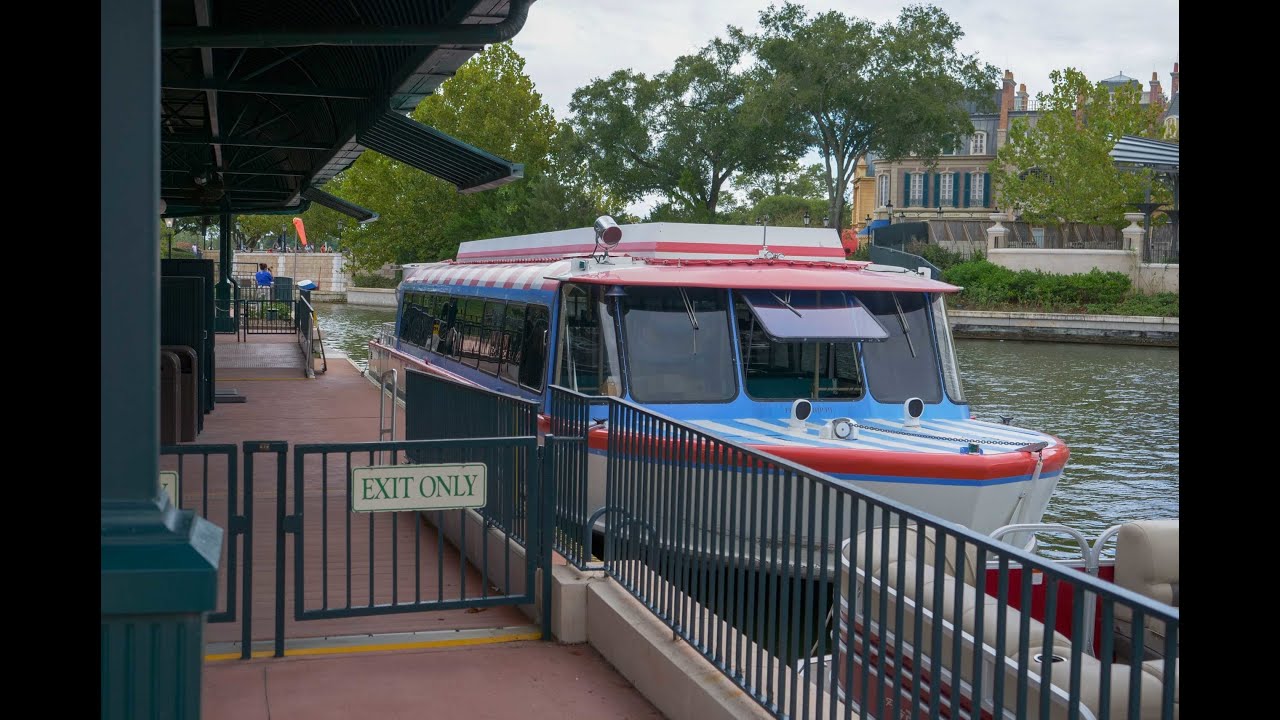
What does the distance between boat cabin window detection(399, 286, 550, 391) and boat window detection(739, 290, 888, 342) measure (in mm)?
2100

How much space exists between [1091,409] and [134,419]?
2824 cm

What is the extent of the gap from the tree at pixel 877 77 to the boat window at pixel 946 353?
46.3 metres

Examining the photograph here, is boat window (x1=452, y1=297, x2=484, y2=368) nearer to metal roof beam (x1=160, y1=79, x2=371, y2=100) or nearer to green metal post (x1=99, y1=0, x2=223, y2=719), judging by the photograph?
metal roof beam (x1=160, y1=79, x2=371, y2=100)

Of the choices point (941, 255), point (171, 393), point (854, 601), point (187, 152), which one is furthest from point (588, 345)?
point (941, 255)

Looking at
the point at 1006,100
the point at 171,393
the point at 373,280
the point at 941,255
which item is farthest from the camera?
the point at 1006,100

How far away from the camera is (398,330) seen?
70.5ft

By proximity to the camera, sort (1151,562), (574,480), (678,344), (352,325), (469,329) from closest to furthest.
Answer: (1151,562) < (574,480) < (678,344) < (469,329) < (352,325)

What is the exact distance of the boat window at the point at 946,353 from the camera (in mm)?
12078

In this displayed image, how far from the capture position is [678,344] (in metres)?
11.6

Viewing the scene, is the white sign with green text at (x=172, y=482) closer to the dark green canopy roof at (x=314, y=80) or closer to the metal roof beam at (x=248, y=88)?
the dark green canopy roof at (x=314, y=80)

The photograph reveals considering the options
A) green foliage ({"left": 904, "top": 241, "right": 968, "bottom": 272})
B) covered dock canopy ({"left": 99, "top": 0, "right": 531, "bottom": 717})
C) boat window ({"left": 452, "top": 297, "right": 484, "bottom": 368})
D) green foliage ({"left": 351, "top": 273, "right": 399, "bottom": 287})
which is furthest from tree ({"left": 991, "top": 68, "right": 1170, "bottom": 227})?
boat window ({"left": 452, "top": 297, "right": 484, "bottom": 368})

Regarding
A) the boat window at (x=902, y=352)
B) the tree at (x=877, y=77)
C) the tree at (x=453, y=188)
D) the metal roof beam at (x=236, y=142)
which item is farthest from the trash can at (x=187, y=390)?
the tree at (x=453, y=188)

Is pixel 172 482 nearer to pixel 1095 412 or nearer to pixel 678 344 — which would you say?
pixel 678 344
